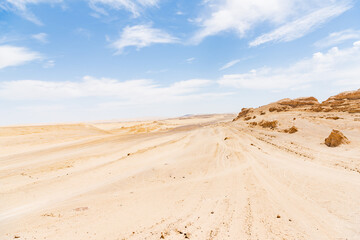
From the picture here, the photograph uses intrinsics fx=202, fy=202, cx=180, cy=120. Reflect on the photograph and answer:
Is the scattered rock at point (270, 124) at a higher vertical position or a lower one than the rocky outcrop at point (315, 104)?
lower

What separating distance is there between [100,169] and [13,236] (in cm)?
553

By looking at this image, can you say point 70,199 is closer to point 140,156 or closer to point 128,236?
point 128,236

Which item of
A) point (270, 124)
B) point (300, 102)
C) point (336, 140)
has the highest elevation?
point (300, 102)

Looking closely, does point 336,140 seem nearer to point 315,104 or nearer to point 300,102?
point 315,104

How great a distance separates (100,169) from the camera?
9523 millimetres

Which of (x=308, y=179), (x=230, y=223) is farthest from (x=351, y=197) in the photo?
(x=230, y=223)

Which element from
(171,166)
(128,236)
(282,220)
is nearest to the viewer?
(128,236)

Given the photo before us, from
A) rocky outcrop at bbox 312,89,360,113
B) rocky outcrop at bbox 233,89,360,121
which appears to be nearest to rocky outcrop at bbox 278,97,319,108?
rocky outcrop at bbox 233,89,360,121

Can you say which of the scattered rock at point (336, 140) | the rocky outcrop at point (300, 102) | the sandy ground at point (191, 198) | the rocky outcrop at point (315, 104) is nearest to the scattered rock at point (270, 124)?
the rocky outcrop at point (315, 104)

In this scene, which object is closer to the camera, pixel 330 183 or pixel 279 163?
pixel 330 183

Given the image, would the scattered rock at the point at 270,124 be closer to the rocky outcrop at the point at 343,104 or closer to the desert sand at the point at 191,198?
the rocky outcrop at the point at 343,104

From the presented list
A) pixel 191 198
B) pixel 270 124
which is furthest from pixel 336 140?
pixel 191 198

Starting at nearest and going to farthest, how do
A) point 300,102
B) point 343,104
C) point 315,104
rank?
point 343,104, point 315,104, point 300,102

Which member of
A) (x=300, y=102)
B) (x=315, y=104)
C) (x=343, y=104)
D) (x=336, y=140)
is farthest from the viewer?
(x=300, y=102)
